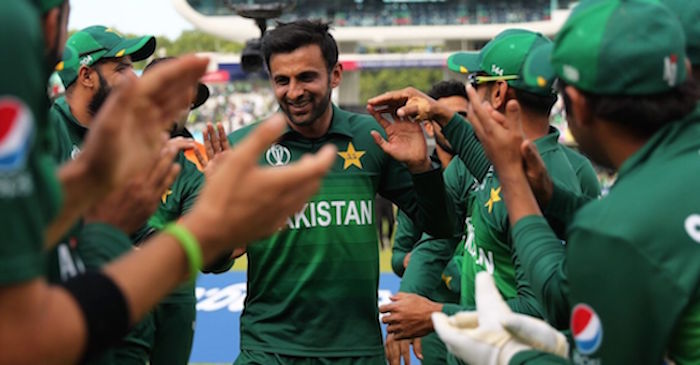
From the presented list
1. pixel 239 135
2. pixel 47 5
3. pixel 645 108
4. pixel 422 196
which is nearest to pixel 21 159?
pixel 47 5

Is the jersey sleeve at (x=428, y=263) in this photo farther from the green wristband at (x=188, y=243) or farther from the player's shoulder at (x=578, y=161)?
the green wristband at (x=188, y=243)

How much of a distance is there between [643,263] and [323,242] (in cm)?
217

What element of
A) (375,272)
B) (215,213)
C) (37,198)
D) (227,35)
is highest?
(37,198)

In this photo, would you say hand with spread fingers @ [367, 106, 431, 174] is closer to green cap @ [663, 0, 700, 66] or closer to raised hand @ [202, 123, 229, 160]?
raised hand @ [202, 123, 229, 160]

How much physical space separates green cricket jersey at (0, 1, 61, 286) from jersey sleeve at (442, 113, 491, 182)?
7.17ft

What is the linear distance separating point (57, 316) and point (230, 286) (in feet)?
34.9

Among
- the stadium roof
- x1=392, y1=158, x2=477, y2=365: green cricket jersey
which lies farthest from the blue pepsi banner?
the stadium roof

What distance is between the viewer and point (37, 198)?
1521mm

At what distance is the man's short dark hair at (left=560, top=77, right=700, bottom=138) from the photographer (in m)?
2.24

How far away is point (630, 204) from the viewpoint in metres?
2.12

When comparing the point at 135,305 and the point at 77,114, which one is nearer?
the point at 135,305

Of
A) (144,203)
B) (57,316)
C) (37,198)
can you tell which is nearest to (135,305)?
(57,316)

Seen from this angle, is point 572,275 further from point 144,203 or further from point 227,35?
point 227,35

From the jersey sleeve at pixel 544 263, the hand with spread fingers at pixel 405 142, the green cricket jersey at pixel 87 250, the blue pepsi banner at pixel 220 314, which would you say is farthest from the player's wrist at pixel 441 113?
the blue pepsi banner at pixel 220 314
